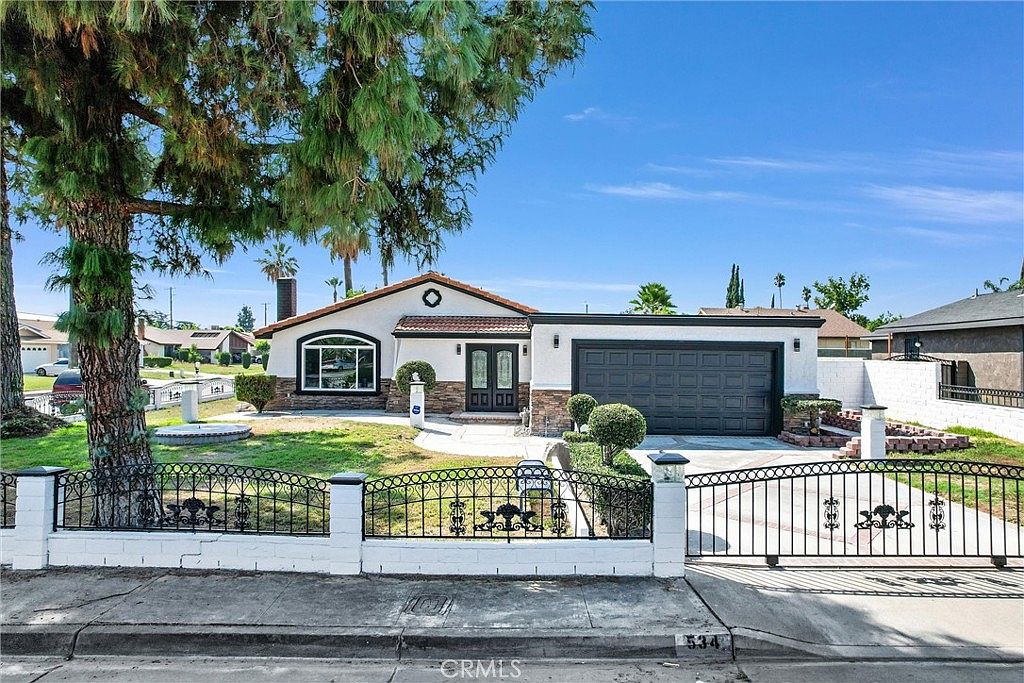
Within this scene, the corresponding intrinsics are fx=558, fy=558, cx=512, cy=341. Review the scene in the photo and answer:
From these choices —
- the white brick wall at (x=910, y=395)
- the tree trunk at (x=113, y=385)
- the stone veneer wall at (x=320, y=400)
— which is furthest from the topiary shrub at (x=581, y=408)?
the white brick wall at (x=910, y=395)

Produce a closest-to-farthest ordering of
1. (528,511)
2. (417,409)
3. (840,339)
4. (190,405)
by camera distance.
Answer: (528,511)
(417,409)
(190,405)
(840,339)

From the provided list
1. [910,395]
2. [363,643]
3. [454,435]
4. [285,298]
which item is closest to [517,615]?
[363,643]

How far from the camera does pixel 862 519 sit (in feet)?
26.2

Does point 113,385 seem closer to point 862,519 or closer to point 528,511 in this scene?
point 528,511

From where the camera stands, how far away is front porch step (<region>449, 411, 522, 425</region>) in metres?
17.3

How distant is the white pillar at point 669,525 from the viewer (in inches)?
216

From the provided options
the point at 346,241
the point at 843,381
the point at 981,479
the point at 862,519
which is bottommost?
the point at 862,519

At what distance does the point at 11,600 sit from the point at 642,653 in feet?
18.1

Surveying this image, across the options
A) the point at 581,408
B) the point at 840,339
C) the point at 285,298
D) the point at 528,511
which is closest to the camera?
the point at 528,511

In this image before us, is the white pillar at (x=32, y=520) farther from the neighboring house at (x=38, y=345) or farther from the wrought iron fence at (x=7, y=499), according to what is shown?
the neighboring house at (x=38, y=345)

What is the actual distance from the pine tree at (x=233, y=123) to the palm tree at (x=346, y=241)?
153 mm

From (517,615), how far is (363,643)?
1.26 metres

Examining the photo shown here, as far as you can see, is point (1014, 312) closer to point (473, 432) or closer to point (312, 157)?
point (473, 432)

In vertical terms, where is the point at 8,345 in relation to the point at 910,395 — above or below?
above
